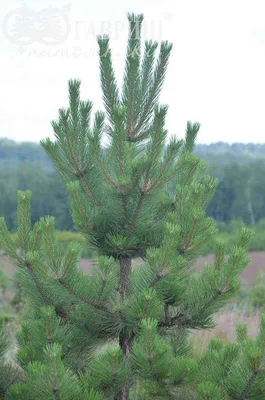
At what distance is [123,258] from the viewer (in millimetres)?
3889

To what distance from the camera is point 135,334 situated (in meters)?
3.80

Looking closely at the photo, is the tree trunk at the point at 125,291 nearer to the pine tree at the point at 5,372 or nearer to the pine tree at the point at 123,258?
the pine tree at the point at 123,258

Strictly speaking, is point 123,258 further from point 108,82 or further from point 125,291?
point 108,82

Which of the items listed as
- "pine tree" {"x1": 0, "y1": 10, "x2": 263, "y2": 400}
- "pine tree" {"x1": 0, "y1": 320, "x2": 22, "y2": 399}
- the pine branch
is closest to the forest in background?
"pine tree" {"x1": 0, "y1": 320, "x2": 22, "y2": 399}

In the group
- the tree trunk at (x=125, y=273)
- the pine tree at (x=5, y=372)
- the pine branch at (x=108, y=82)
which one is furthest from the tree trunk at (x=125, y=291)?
the pine branch at (x=108, y=82)

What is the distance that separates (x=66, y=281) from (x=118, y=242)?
0.43 m

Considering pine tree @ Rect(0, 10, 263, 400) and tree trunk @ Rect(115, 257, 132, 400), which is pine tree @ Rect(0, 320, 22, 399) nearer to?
pine tree @ Rect(0, 10, 263, 400)

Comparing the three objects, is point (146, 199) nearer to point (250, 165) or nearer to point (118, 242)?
point (118, 242)

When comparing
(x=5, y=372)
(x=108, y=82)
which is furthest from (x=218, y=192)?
(x=5, y=372)

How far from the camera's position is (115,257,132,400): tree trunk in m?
3.77

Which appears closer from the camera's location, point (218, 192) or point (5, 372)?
point (5, 372)

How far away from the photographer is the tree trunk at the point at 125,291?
148 inches

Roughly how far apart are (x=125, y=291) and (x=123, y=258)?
0.84 feet

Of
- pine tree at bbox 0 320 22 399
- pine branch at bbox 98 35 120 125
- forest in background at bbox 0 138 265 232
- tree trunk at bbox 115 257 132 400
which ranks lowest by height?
forest in background at bbox 0 138 265 232
